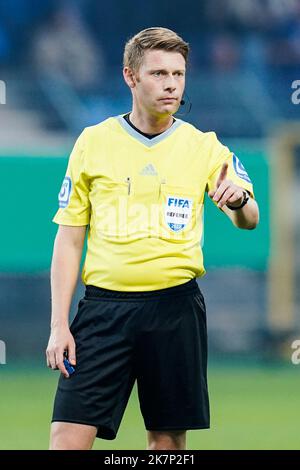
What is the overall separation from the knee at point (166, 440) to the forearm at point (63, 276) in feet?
Answer: 1.51

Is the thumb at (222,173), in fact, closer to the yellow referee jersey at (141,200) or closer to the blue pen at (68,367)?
the yellow referee jersey at (141,200)

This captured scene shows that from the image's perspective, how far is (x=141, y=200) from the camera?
3871 mm

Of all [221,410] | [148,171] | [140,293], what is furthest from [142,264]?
[221,410]

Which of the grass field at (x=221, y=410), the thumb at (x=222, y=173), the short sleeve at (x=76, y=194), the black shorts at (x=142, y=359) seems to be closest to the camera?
the thumb at (x=222, y=173)

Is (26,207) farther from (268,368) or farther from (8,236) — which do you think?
(268,368)

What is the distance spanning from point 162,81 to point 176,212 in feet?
1.37

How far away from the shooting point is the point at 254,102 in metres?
8.95

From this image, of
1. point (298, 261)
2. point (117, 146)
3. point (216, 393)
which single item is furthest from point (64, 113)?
point (117, 146)

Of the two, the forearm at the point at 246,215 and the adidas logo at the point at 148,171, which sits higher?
the adidas logo at the point at 148,171

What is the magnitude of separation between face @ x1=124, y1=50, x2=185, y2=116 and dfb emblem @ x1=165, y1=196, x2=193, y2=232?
0.28 metres

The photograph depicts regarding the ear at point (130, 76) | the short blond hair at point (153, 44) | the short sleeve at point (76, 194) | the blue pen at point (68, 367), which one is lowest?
the blue pen at point (68, 367)

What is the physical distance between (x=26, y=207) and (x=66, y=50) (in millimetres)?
1574

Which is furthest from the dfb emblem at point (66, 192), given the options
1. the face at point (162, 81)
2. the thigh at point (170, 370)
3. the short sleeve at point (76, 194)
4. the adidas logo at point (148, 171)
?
the thigh at point (170, 370)

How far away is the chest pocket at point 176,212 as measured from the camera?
3859 millimetres
